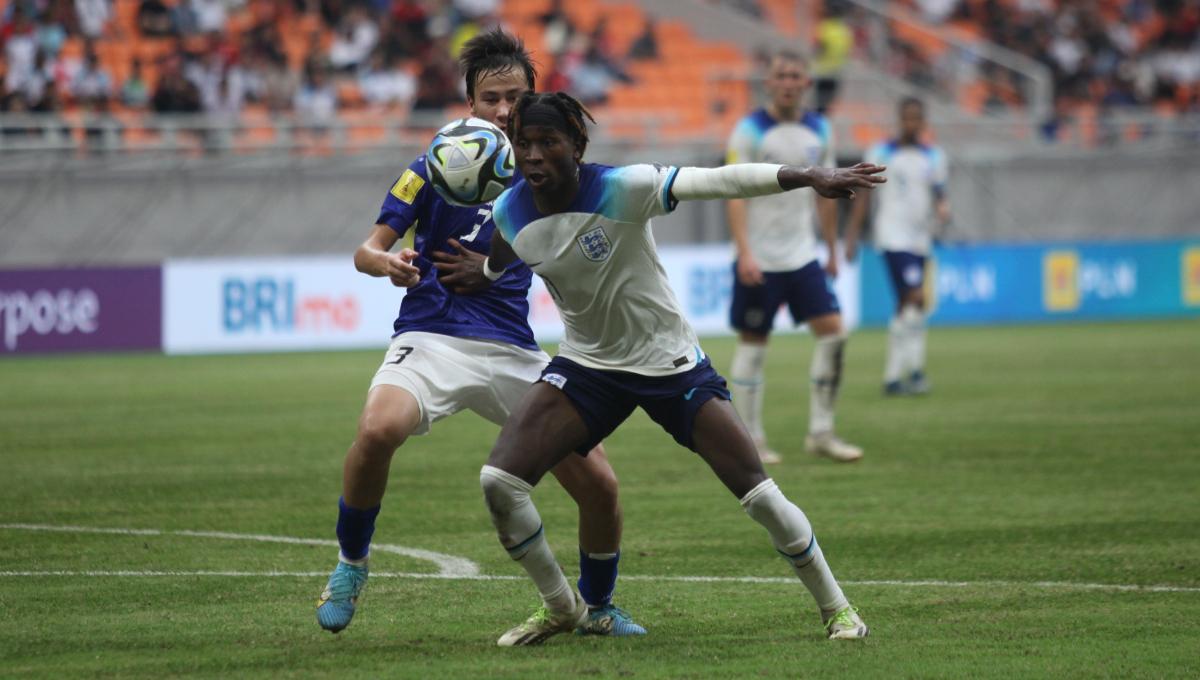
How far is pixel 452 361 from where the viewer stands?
6801mm

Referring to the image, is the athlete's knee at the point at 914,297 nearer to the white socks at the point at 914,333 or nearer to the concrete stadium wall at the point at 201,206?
the white socks at the point at 914,333

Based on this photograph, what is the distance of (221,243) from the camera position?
25.9 meters

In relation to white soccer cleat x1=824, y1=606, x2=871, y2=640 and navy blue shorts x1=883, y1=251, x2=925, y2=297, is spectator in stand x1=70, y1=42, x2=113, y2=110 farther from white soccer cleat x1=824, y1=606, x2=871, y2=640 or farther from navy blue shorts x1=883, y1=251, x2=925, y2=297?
white soccer cleat x1=824, y1=606, x2=871, y2=640

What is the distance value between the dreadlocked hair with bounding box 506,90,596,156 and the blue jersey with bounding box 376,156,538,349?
0.78 metres

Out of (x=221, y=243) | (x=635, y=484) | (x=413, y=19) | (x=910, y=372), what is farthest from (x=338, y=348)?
(x=635, y=484)

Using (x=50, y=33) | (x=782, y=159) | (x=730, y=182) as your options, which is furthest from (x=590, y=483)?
(x=50, y=33)

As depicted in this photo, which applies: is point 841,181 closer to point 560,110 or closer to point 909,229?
point 560,110

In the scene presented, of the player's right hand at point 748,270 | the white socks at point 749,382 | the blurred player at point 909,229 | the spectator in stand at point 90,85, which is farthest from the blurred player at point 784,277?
the spectator in stand at point 90,85

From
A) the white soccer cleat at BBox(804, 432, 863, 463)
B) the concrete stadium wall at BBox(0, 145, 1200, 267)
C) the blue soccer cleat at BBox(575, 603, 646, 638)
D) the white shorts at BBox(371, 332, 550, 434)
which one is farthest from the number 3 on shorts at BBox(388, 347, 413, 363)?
the concrete stadium wall at BBox(0, 145, 1200, 267)

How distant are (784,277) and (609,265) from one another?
6020 millimetres

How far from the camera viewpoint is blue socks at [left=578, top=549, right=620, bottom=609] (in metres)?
6.71

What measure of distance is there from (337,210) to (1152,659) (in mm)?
21401

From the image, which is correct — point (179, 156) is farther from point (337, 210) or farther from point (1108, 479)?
point (1108, 479)

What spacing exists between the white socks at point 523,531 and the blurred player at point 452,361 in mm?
241
